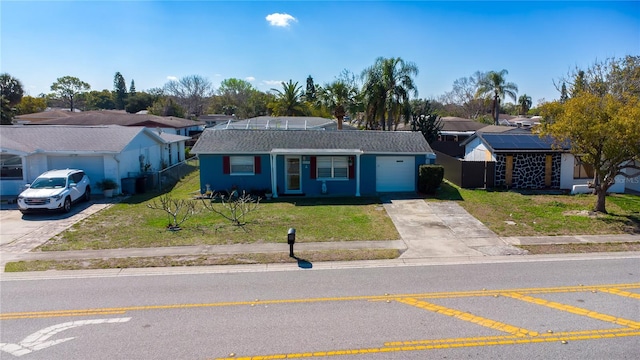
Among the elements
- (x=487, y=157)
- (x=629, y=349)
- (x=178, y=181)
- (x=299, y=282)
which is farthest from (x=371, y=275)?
(x=178, y=181)

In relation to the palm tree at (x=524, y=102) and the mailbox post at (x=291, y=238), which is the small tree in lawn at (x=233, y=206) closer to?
the mailbox post at (x=291, y=238)

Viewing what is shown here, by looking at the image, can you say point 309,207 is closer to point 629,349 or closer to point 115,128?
point 629,349

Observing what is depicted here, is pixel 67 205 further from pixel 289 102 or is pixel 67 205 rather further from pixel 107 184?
pixel 289 102

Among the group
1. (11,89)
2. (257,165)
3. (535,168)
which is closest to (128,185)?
(257,165)

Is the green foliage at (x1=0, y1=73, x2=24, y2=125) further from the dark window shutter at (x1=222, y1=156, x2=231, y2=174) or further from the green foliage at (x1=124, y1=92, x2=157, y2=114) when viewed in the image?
the dark window shutter at (x1=222, y1=156, x2=231, y2=174)

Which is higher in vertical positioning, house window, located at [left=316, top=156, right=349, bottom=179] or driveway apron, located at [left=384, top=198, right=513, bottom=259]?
house window, located at [left=316, top=156, right=349, bottom=179]

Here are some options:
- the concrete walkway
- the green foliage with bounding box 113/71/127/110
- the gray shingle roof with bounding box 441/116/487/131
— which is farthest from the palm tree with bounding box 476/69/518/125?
the green foliage with bounding box 113/71/127/110
